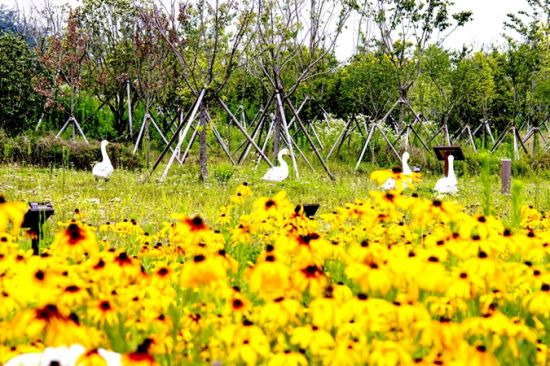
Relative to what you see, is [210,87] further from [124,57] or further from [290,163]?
[124,57]

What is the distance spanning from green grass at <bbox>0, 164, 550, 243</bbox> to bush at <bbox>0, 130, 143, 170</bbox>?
112 cm

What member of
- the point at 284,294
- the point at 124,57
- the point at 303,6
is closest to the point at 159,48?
the point at 124,57

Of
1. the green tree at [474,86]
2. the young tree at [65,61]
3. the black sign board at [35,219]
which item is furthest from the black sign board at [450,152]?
the black sign board at [35,219]

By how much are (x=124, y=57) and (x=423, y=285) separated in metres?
15.3

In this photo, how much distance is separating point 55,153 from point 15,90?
14.3ft

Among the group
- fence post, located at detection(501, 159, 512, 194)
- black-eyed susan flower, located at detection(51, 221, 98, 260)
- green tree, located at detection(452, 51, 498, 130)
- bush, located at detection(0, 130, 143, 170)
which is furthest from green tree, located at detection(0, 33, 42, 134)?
black-eyed susan flower, located at detection(51, 221, 98, 260)

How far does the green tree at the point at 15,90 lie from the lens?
50.5 ft

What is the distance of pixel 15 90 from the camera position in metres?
15.8

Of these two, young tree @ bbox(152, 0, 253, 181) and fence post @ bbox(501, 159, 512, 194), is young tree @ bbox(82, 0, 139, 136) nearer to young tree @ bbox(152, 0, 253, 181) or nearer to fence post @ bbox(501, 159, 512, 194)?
young tree @ bbox(152, 0, 253, 181)

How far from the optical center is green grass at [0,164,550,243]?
23.1ft

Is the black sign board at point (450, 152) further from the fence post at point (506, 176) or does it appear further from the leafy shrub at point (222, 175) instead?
the leafy shrub at point (222, 175)

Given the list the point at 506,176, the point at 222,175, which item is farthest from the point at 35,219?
the point at 506,176

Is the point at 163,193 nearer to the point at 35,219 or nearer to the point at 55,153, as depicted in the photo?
the point at 35,219

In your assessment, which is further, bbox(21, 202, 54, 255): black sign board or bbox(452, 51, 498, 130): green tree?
bbox(452, 51, 498, 130): green tree
